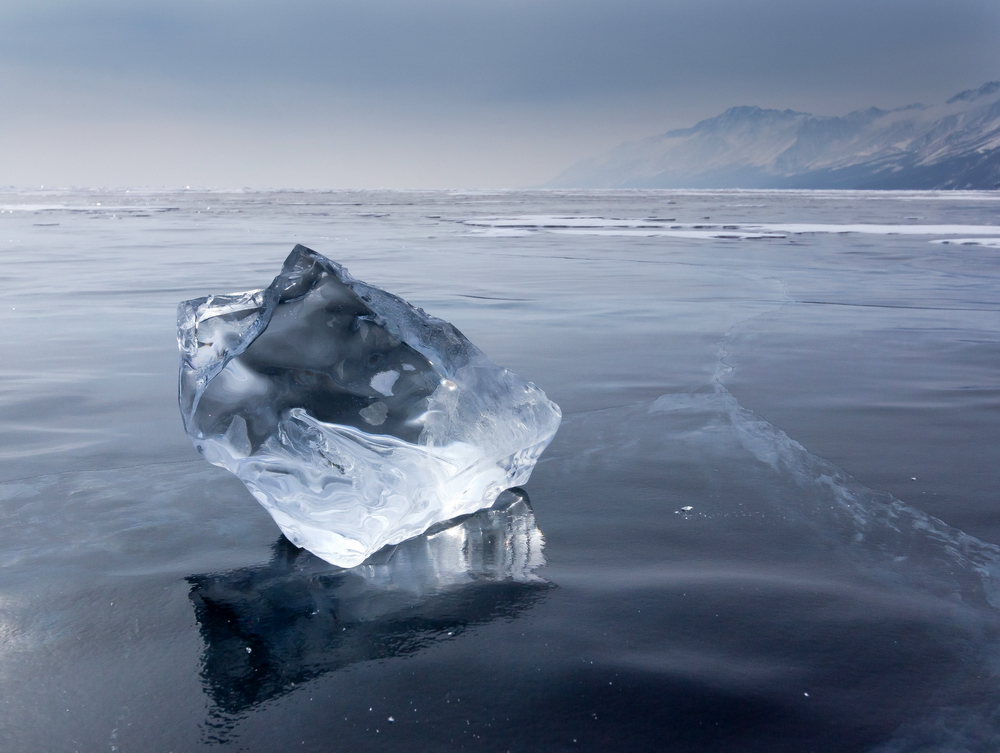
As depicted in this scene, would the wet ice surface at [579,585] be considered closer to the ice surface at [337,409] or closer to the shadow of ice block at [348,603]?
the shadow of ice block at [348,603]

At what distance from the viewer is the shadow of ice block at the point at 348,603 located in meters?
1.70

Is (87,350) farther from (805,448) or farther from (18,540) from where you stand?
(805,448)

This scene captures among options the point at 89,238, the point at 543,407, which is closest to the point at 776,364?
the point at 543,407

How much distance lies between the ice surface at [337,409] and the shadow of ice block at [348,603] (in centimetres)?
10

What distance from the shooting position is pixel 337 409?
2.37 m

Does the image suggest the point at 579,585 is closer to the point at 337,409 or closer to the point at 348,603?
the point at 348,603

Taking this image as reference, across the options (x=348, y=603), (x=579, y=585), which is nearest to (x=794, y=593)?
(x=579, y=585)

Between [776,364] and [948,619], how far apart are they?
9.68 ft

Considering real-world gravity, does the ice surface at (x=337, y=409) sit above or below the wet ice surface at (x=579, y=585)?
above

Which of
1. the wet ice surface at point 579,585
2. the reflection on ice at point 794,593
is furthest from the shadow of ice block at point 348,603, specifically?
the reflection on ice at point 794,593

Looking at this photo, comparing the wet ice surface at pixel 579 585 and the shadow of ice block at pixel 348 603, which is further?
the shadow of ice block at pixel 348 603

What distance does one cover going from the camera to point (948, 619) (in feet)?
6.23

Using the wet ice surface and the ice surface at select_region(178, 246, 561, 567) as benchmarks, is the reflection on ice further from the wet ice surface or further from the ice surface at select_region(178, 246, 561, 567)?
the ice surface at select_region(178, 246, 561, 567)

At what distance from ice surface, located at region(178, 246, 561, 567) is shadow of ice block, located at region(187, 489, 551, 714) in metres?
0.10
